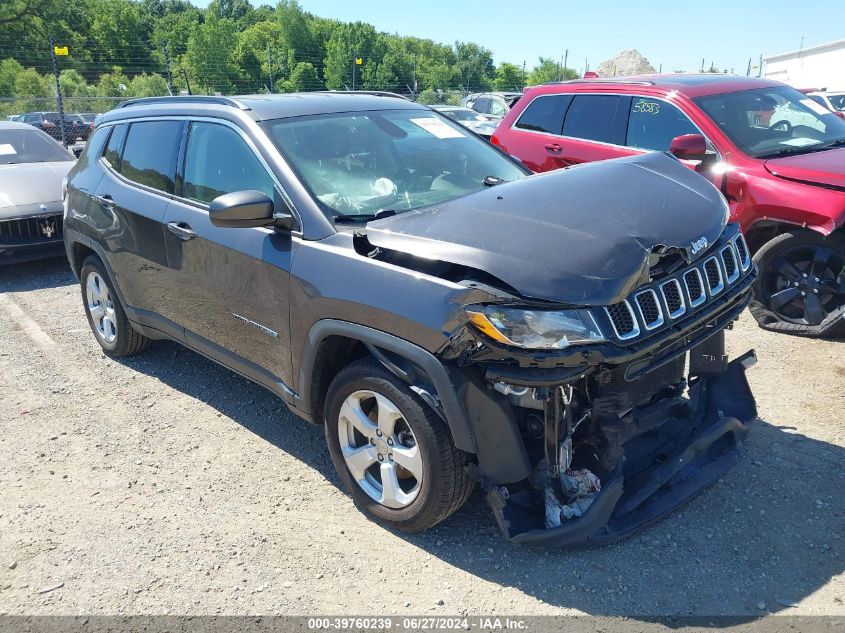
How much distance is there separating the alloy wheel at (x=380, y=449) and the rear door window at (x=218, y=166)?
1.10 metres

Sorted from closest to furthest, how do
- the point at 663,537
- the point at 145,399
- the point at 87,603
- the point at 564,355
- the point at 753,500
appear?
the point at 564,355 → the point at 87,603 → the point at 663,537 → the point at 753,500 → the point at 145,399

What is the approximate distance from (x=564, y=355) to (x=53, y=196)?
23.2 ft

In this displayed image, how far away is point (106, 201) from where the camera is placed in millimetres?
4723

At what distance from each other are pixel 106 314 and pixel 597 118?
4.58 meters

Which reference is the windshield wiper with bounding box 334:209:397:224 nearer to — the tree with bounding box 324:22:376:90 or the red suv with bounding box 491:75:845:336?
the red suv with bounding box 491:75:845:336

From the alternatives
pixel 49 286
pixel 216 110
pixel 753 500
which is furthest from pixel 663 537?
pixel 49 286

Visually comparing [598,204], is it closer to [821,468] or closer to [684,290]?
[684,290]

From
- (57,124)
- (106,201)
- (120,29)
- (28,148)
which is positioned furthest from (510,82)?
(106,201)

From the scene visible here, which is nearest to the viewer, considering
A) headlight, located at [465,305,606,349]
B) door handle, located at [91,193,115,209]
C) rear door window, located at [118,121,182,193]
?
headlight, located at [465,305,606,349]

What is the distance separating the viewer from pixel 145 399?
4.73m

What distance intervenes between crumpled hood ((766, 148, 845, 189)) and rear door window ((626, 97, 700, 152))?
765mm

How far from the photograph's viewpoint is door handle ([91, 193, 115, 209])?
184 inches

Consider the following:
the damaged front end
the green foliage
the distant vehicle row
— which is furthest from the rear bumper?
the green foliage

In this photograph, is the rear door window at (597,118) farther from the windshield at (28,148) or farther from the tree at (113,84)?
the tree at (113,84)
